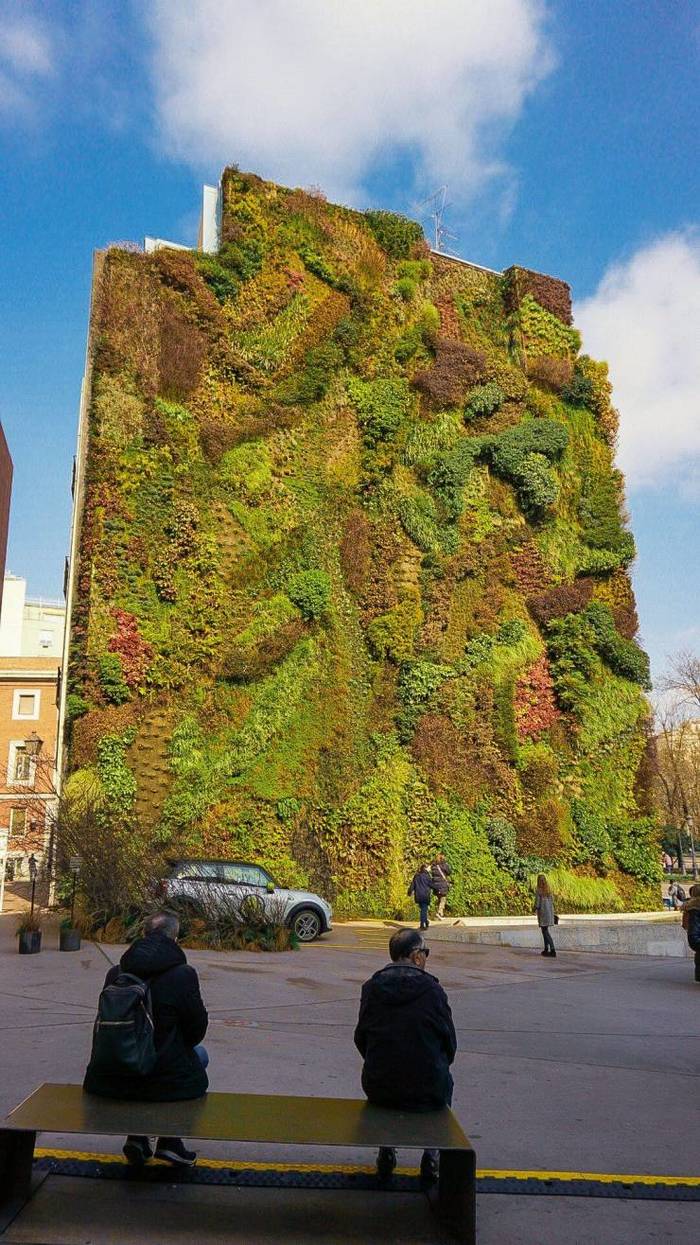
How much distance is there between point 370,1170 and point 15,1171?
177 cm

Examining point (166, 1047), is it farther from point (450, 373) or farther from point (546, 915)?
point (450, 373)

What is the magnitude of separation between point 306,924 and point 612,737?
1261 centimetres

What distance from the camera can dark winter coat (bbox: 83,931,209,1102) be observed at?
4547 millimetres

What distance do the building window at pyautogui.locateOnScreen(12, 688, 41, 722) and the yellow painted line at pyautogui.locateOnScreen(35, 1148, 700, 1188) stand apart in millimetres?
38674

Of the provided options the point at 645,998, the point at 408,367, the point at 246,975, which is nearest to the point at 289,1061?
the point at 246,975

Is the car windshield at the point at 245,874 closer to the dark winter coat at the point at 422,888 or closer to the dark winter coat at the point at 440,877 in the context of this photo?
the dark winter coat at the point at 422,888

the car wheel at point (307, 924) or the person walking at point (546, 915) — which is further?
the person walking at point (546, 915)

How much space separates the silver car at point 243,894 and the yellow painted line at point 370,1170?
413 inches

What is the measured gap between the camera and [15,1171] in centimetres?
423

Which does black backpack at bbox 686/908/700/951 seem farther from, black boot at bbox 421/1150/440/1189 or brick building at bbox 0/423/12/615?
brick building at bbox 0/423/12/615

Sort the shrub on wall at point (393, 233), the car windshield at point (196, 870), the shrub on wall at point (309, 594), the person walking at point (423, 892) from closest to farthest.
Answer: the car windshield at point (196, 870) → the person walking at point (423, 892) → the shrub on wall at point (309, 594) → the shrub on wall at point (393, 233)

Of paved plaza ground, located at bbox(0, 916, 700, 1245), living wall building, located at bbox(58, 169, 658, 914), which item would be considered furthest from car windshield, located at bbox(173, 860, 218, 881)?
living wall building, located at bbox(58, 169, 658, 914)

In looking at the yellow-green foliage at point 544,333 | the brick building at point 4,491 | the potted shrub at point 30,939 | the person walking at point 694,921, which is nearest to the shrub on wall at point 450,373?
the yellow-green foliage at point 544,333

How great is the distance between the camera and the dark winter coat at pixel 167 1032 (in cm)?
455
